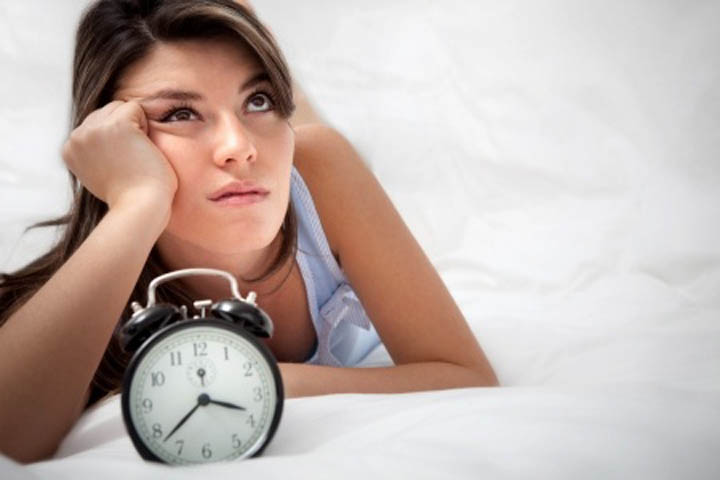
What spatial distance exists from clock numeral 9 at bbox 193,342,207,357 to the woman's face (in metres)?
0.45

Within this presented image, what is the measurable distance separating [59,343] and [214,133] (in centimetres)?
44

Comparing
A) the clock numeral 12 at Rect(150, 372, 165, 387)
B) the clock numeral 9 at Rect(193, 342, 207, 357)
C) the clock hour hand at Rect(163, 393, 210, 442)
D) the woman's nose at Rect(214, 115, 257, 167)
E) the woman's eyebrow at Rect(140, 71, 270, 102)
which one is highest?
the woman's eyebrow at Rect(140, 71, 270, 102)

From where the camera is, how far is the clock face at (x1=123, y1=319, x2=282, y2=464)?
1.13 m

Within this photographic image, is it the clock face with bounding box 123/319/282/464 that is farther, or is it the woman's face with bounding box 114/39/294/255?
the woman's face with bounding box 114/39/294/255

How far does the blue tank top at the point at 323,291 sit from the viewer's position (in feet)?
6.39

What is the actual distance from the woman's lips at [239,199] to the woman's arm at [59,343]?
196 mm

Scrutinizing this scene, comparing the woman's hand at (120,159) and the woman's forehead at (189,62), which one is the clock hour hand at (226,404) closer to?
the woman's hand at (120,159)

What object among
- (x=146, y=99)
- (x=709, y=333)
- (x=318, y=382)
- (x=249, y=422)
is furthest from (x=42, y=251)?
(x=709, y=333)

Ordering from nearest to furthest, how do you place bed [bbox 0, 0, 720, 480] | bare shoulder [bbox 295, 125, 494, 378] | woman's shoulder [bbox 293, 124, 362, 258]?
bed [bbox 0, 0, 720, 480]
bare shoulder [bbox 295, 125, 494, 378]
woman's shoulder [bbox 293, 124, 362, 258]

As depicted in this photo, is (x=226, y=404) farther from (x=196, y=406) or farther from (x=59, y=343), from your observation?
(x=59, y=343)

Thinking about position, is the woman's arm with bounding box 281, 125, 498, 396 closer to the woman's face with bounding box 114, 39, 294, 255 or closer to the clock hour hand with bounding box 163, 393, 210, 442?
the woman's face with bounding box 114, 39, 294, 255

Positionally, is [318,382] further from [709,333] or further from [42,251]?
[42,251]

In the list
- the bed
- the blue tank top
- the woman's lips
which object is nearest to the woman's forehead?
the woman's lips

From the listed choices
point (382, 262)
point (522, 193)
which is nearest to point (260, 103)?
point (382, 262)
